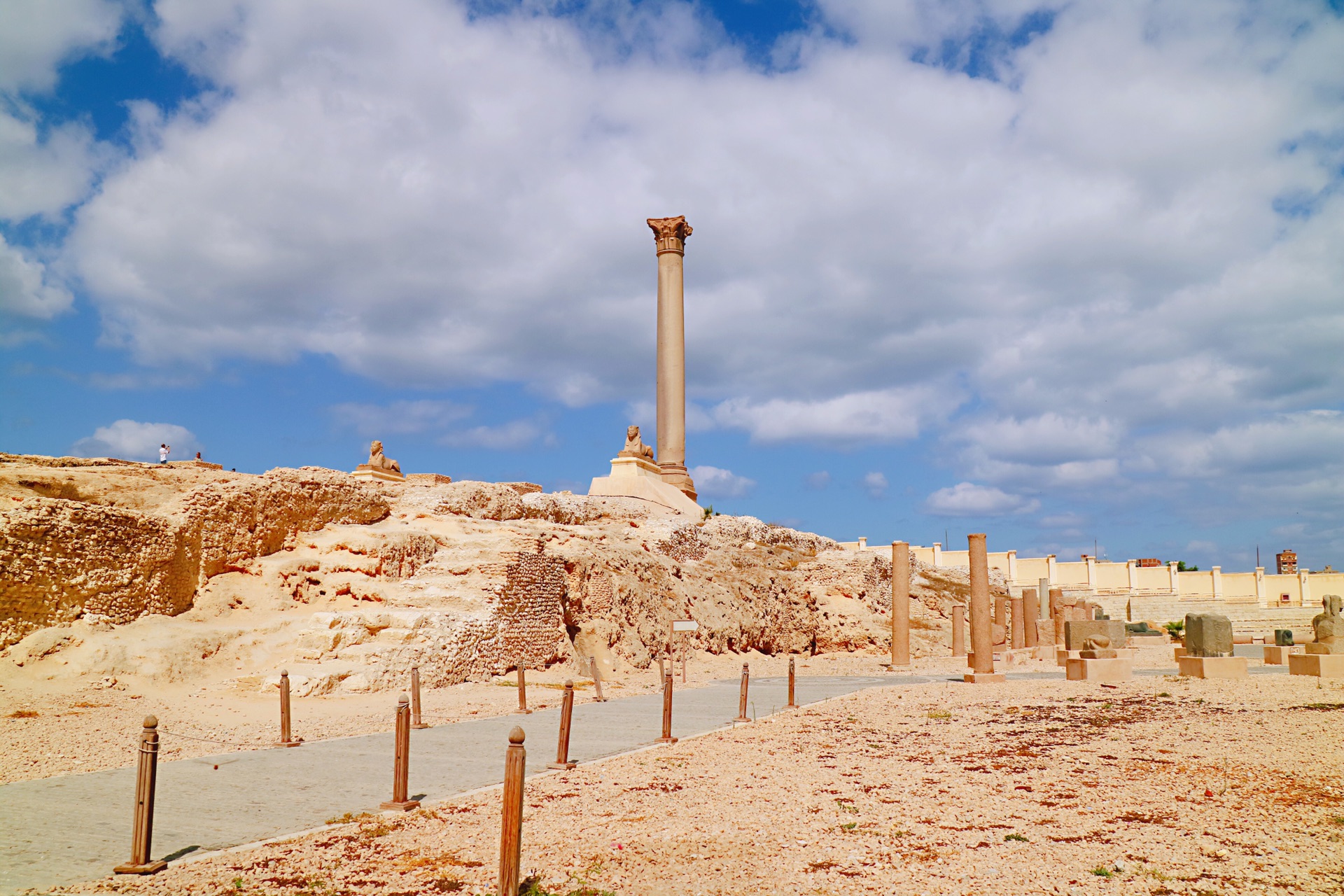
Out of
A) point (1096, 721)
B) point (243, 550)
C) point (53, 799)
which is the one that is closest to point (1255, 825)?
point (1096, 721)

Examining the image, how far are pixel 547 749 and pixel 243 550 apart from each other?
10573 millimetres

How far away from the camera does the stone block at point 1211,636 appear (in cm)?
1719

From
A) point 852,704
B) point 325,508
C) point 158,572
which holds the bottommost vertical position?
point 852,704

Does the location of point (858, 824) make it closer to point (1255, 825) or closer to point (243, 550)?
point (1255, 825)

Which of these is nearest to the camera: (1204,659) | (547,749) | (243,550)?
(547,749)

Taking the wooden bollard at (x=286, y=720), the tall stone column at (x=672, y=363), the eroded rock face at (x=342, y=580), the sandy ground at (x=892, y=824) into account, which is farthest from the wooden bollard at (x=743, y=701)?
the tall stone column at (x=672, y=363)

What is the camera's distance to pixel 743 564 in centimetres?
2989

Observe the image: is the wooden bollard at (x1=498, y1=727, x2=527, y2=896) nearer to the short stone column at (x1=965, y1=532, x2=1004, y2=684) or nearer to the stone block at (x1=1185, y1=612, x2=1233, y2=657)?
the short stone column at (x1=965, y1=532, x2=1004, y2=684)

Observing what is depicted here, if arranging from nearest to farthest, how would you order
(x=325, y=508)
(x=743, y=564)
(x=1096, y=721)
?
(x=1096, y=721)
(x=325, y=508)
(x=743, y=564)

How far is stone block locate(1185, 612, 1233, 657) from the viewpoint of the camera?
56.4 feet

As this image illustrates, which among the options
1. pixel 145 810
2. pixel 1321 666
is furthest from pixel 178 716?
pixel 1321 666

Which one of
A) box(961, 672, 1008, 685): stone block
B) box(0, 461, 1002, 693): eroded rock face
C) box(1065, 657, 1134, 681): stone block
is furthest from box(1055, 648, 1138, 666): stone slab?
box(0, 461, 1002, 693): eroded rock face

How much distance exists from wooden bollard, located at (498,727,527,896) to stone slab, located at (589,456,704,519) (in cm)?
2527

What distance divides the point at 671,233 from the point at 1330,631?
2666 cm
